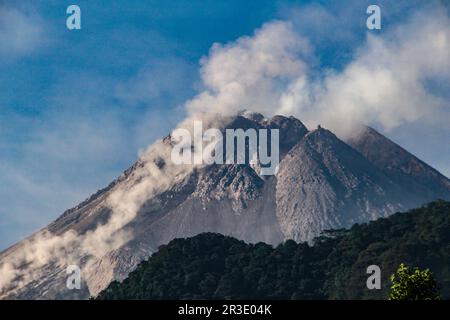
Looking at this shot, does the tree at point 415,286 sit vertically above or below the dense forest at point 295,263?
below

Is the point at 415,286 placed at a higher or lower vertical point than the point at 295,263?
lower

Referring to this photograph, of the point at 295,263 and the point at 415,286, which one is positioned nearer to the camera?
the point at 415,286

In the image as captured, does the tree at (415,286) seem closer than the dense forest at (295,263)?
Yes

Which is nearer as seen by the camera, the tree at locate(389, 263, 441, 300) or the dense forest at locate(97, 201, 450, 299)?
the tree at locate(389, 263, 441, 300)

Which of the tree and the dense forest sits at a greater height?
the dense forest

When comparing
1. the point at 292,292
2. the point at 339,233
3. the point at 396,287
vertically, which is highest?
Result: the point at 339,233
